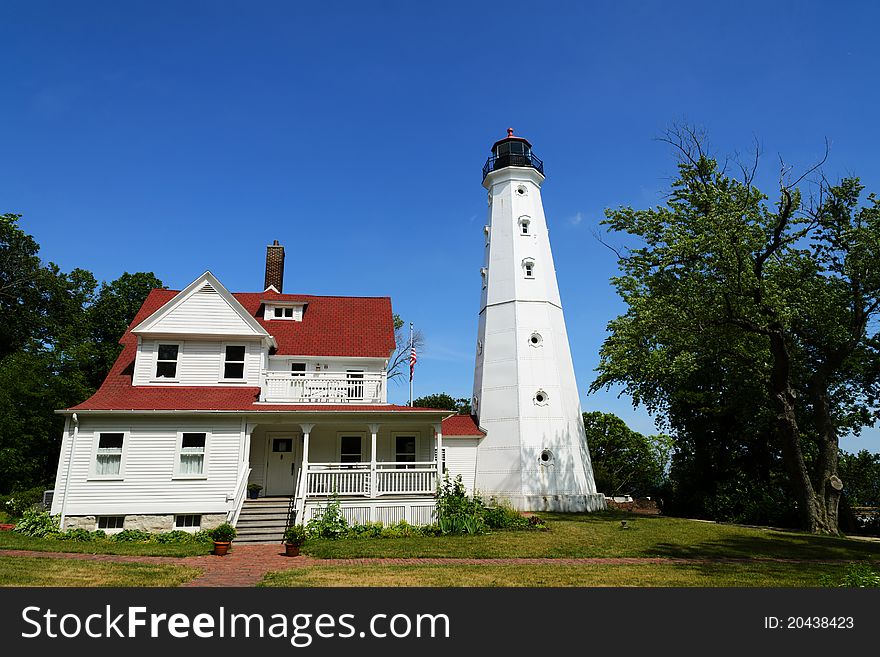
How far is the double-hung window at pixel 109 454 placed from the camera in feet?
56.7

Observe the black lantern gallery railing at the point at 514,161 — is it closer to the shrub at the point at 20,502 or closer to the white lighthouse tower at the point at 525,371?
the white lighthouse tower at the point at 525,371

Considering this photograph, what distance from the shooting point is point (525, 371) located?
84.1 feet

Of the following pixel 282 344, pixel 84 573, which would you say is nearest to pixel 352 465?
pixel 282 344

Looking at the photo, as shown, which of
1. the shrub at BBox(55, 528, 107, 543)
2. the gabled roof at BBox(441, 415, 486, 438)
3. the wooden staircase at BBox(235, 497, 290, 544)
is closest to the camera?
the shrub at BBox(55, 528, 107, 543)

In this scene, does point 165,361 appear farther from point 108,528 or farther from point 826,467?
point 826,467

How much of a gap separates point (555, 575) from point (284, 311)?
1776 cm

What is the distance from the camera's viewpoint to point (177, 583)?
10.0 meters

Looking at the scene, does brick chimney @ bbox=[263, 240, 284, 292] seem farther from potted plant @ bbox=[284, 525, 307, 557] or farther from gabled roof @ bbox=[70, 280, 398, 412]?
potted plant @ bbox=[284, 525, 307, 557]

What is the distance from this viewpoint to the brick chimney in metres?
27.2

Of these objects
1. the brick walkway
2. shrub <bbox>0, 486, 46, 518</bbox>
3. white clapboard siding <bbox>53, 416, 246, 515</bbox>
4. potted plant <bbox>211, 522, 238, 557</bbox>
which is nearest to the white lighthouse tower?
the brick walkway

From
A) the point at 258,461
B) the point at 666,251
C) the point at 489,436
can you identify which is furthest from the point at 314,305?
the point at 666,251

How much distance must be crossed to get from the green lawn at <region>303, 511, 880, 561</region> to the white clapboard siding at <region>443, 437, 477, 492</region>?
20.0 ft
